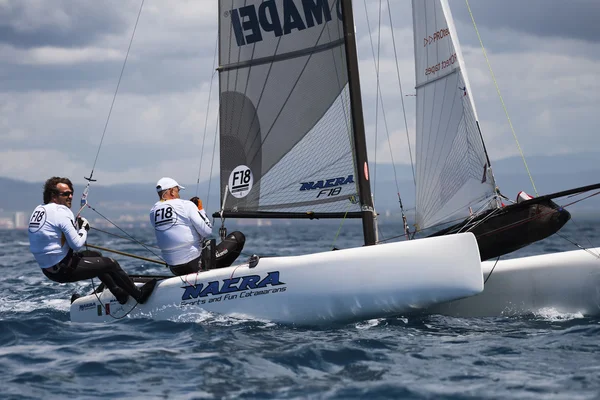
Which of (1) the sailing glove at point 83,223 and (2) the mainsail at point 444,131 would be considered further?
(2) the mainsail at point 444,131

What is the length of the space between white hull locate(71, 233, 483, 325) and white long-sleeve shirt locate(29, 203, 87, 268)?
43.1 inches

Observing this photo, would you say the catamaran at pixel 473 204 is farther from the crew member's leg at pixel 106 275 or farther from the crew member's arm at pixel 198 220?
the crew member's leg at pixel 106 275

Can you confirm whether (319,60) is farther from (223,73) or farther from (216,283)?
(216,283)

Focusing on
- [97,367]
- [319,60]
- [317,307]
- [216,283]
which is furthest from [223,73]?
[97,367]

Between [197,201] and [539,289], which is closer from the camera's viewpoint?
[539,289]

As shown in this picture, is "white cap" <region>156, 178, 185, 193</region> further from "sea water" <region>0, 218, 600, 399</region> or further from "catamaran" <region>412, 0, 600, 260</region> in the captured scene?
"catamaran" <region>412, 0, 600, 260</region>

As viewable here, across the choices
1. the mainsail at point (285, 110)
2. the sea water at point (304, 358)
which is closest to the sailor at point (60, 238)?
the sea water at point (304, 358)

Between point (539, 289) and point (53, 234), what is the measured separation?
15.1 ft

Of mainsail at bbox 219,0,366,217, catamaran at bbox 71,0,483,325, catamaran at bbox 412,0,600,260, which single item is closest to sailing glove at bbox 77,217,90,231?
catamaran at bbox 71,0,483,325

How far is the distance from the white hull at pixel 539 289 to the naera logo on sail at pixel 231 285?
1.55m

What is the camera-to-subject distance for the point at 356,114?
750 centimetres

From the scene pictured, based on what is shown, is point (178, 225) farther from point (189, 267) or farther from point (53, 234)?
point (53, 234)

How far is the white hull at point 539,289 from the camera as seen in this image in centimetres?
689

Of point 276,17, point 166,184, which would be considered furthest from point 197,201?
point 276,17
